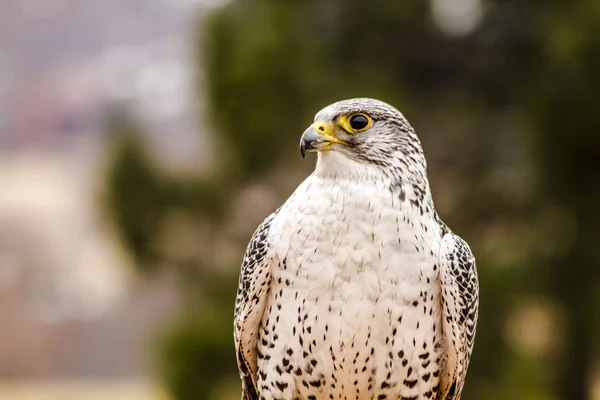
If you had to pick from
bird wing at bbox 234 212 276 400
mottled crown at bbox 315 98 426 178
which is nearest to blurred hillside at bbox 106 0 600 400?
bird wing at bbox 234 212 276 400

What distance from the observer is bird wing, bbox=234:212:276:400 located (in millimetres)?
3277

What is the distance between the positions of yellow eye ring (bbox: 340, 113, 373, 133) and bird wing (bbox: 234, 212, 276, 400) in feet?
1.58

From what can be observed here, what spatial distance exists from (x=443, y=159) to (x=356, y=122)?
8326 millimetres

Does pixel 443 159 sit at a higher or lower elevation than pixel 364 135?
lower

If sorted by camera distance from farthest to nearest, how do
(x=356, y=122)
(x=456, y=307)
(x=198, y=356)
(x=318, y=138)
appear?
(x=198, y=356)
(x=456, y=307)
(x=356, y=122)
(x=318, y=138)

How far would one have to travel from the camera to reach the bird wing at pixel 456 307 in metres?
3.23

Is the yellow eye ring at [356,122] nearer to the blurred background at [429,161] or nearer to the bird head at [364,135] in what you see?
the bird head at [364,135]

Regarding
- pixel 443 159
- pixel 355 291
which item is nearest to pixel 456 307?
pixel 355 291

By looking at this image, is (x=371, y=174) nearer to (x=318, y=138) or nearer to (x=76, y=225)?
(x=318, y=138)

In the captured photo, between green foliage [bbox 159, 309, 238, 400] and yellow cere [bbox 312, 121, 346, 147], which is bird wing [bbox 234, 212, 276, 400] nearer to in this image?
yellow cere [bbox 312, 121, 346, 147]

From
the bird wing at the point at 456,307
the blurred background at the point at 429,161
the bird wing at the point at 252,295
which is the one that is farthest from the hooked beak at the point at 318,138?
the blurred background at the point at 429,161

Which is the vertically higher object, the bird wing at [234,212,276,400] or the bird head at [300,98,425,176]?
the bird head at [300,98,425,176]

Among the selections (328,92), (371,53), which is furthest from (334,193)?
(371,53)

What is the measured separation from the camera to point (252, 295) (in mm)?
3316
